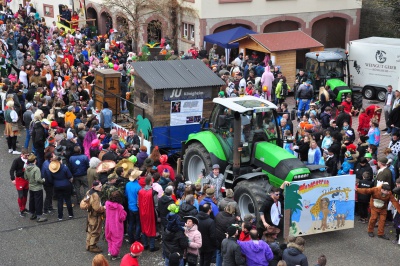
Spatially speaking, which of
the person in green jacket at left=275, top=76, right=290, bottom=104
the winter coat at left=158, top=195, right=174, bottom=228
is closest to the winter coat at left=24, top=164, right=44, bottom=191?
the winter coat at left=158, top=195, right=174, bottom=228

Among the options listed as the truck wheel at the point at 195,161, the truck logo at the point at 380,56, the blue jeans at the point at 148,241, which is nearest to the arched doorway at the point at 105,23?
the truck logo at the point at 380,56

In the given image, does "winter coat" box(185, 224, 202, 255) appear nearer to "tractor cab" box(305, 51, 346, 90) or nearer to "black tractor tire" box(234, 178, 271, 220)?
"black tractor tire" box(234, 178, 271, 220)

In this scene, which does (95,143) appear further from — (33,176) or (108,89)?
(108,89)

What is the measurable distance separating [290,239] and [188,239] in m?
1.63

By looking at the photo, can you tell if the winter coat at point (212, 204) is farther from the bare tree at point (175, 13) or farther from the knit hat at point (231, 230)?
the bare tree at point (175, 13)

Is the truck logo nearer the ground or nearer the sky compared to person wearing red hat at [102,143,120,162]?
nearer the sky

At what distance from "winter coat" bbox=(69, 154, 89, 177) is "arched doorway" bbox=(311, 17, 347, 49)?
2123cm

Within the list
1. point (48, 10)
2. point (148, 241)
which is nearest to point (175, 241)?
point (148, 241)

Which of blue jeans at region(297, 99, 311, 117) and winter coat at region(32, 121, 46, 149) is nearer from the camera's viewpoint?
winter coat at region(32, 121, 46, 149)

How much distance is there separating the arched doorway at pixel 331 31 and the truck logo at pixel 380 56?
28.1ft

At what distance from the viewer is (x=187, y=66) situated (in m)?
17.3

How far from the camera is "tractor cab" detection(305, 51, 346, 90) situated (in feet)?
78.3

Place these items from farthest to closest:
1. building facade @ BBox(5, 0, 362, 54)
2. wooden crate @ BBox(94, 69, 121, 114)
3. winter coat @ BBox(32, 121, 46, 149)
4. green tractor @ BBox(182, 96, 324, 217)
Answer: building facade @ BBox(5, 0, 362, 54) < wooden crate @ BBox(94, 69, 121, 114) < winter coat @ BBox(32, 121, 46, 149) < green tractor @ BBox(182, 96, 324, 217)

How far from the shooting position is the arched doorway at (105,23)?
37.8m
